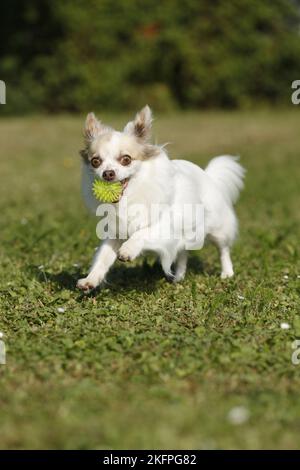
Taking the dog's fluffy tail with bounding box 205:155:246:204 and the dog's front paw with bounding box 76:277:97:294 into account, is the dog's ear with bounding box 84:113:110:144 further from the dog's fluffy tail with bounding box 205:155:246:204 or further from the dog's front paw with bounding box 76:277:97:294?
the dog's fluffy tail with bounding box 205:155:246:204

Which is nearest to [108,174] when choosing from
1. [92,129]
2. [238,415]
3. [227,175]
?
[92,129]

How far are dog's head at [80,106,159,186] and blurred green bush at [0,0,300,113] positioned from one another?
20.5 meters

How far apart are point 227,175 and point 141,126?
1479 millimetres

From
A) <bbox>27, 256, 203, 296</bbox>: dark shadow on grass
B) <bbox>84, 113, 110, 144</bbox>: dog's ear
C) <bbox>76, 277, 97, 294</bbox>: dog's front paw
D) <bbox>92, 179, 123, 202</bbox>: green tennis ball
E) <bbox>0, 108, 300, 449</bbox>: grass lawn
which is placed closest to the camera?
<bbox>0, 108, 300, 449</bbox>: grass lawn

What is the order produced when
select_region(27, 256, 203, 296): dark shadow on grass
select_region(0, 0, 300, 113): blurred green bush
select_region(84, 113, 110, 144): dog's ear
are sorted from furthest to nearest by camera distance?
select_region(0, 0, 300, 113): blurred green bush < select_region(27, 256, 203, 296): dark shadow on grass < select_region(84, 113, 110, 144): dog's ear

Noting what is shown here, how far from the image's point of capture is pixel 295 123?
2395 centimetres

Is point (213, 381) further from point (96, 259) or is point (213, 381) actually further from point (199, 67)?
point (199, 67)

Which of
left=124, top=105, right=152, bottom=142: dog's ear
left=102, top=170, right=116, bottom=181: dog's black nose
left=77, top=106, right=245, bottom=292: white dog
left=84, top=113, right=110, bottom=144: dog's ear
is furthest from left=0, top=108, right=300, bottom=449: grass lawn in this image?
left=102, top=170, right=116, bottom=181: dog's black nose

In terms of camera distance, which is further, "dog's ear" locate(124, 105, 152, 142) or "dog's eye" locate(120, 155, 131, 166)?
"dog's ear" locate(124, 105, 152, 142)

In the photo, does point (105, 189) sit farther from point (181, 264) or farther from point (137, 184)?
point (181, 264)

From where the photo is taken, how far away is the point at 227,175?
22.7 ft

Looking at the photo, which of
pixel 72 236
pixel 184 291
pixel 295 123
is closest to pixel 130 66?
pixel 295 123

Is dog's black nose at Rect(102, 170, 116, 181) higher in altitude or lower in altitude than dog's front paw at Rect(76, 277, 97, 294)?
higher

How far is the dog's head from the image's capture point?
17.6 feet
